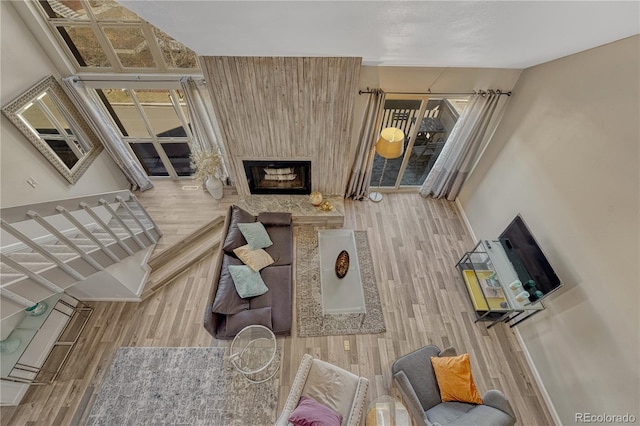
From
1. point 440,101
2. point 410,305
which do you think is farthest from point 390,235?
point 440,101

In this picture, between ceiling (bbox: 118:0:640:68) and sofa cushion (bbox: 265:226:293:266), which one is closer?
ceiling (bbox: 118:0:640:68)

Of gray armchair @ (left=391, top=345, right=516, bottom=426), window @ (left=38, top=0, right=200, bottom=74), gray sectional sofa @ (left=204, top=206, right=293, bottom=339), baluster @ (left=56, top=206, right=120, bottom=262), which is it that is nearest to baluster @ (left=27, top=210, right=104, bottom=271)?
baluster @ (left=56, top=206, right=120, bottom=262)

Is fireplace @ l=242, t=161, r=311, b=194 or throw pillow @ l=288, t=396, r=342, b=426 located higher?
fireplace @ l=242, t=161, r=311, b=194

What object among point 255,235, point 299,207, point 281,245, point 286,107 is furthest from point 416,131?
point 255,235

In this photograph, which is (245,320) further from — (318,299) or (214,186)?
(214,186)

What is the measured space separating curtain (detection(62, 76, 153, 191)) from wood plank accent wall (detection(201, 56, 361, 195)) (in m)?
1.84

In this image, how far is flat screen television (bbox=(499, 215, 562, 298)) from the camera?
2.86 meters

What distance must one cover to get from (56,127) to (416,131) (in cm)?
526

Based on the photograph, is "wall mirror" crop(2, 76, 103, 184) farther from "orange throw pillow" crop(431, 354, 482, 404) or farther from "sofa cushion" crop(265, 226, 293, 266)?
"orange throw pillow" crop(431, 354, 482, 404)

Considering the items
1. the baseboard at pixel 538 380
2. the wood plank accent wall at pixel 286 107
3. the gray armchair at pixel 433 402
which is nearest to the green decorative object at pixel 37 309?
the wood plank accent wall at pixel 286 107

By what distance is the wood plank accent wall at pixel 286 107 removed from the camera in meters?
3.18

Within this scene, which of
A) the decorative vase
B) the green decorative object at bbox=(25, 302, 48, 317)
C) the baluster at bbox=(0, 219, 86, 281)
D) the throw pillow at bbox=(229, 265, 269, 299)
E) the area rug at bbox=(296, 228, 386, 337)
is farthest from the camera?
the decorative vase

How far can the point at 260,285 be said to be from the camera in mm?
3441

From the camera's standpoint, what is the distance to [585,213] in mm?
2658
